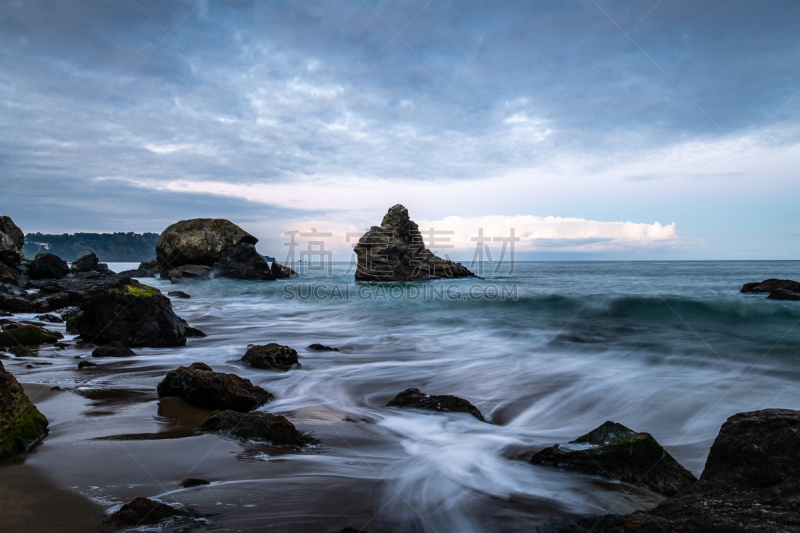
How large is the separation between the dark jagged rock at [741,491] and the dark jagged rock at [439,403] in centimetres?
241

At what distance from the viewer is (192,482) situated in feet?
8.71

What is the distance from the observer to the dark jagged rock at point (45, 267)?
926 inches

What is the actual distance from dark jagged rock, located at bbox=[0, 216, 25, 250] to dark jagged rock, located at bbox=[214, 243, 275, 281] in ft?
39.4

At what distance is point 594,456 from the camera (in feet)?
11.0

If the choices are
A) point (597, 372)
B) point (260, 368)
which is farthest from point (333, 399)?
point (597, 372)

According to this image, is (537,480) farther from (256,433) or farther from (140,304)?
(140,304)

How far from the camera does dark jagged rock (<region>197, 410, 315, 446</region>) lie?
349 centimetres

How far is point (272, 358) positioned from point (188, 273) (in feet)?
96.7

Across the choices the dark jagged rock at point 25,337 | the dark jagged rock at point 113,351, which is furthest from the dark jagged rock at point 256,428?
the dark jagged rock at point 25,337

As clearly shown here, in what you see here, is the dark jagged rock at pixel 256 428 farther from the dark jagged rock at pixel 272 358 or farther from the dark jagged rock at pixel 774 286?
the dark jagged rock at pixel 774 286

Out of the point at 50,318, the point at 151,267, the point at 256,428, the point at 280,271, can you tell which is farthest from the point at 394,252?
the point at 256,428

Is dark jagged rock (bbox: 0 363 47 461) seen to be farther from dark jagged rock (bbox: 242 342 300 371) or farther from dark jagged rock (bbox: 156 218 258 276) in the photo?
dark jagged rock (bbox: 156 218 258 276)

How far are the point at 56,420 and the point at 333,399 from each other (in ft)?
9.64

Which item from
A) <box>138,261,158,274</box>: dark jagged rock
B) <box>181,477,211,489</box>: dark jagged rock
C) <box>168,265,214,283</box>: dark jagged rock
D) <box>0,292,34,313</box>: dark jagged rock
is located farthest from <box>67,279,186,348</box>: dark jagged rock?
<box>138,261,158,274</box>: dark jagged rock
